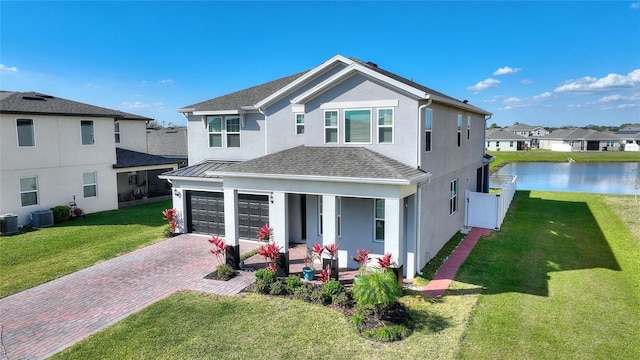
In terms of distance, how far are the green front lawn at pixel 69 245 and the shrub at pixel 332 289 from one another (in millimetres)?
8462

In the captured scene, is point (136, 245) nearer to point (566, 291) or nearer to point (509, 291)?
point (509, 291)

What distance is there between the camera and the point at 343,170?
10.5 m

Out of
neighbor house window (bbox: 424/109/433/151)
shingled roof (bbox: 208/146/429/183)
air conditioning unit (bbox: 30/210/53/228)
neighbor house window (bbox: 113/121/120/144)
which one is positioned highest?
neighbor house window (bbox: 113/121/120/144)

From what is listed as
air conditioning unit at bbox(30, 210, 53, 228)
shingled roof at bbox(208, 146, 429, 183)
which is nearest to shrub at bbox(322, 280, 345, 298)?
shingled roof at bbox(208, 146, 429, 183)

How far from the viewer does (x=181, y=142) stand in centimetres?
3400

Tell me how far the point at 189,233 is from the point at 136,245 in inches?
90.8

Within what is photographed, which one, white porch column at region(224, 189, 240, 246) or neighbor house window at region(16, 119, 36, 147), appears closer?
white porch column at region(224, 189, 240, 246)

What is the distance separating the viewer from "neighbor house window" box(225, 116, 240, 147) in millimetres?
16391

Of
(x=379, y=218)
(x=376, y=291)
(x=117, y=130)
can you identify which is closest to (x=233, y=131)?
(x=379, y=218)

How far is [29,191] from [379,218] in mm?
17042

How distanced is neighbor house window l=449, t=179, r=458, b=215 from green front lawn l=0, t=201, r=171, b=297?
12.2 m

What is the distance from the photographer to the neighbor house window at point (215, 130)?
16.8m

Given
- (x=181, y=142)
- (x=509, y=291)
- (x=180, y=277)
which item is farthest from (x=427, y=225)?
(x=181, y=142)

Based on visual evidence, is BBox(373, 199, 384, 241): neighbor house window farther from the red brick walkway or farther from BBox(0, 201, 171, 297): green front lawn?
BBox(0, 201, 171, 297): green front lawn
